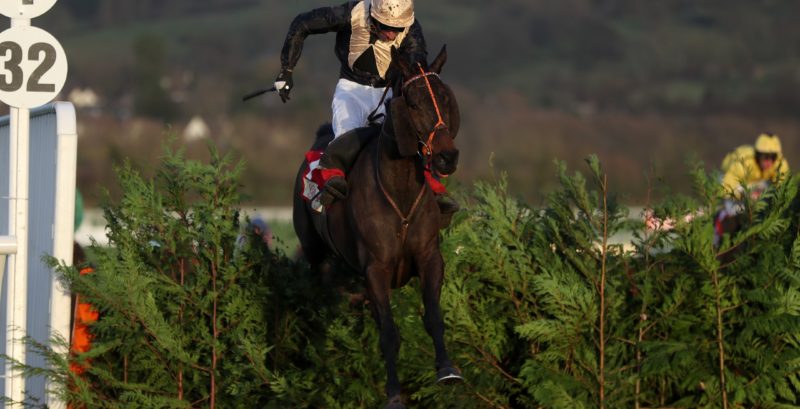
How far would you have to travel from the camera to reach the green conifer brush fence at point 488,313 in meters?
6.59

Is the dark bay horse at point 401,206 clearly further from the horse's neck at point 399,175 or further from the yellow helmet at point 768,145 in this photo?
the yellow helmet at point 768,145

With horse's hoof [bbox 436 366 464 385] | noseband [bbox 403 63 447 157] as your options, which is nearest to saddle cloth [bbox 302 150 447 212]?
noseband [bbox 403 63 447 157]

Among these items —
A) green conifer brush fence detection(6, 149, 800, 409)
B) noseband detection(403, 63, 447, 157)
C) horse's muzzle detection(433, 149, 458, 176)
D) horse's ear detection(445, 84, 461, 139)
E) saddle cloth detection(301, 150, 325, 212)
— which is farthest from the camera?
saddle cloth detection(301, 150, 325, 212)

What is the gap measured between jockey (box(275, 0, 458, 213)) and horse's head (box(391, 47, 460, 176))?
68 centimetres

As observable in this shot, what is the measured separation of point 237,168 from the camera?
7.19 metres

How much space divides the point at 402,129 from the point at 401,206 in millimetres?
444

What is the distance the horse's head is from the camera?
594 cm

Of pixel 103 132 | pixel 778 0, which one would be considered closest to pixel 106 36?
pixel 103 132

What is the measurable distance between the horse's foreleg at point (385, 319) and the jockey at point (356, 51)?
2.80 feet

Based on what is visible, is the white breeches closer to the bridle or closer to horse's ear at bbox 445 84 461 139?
the bridle

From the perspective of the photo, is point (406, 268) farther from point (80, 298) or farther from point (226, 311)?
point (80, 298)

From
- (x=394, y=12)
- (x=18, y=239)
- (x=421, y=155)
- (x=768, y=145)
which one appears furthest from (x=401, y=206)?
(x=768, y=145)

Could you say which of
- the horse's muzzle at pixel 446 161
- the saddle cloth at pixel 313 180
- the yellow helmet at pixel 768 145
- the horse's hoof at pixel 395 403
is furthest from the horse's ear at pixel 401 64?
the yellow helmet at pixel 768 145

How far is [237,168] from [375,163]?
0.96m
